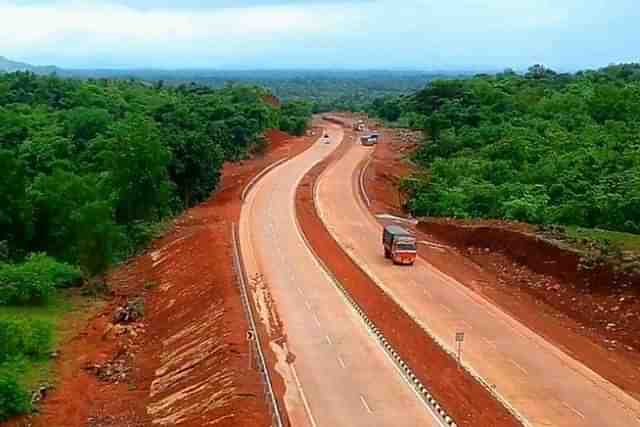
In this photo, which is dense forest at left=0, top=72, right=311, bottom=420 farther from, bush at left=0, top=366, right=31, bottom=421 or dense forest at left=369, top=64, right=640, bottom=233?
dense forest at left=369, top=64, right=640, bottom=233

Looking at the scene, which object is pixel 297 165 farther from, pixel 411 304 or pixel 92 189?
pixel 411 304

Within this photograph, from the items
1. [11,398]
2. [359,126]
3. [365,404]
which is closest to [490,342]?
[365,404]

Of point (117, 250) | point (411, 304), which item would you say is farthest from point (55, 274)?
point (411, 304)

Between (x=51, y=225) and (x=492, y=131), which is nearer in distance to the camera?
(x=51, y=225)

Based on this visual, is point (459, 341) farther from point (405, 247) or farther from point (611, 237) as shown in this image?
point (405, 247)

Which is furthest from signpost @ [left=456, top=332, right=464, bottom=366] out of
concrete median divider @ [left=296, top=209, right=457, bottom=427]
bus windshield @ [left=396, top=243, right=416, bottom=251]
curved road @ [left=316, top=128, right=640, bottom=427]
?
bus windshield @ [left=396, top=243, right=416, bottom=251]

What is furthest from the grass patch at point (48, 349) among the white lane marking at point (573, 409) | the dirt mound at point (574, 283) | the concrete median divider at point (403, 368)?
the dirt mound at point (574, 283)
